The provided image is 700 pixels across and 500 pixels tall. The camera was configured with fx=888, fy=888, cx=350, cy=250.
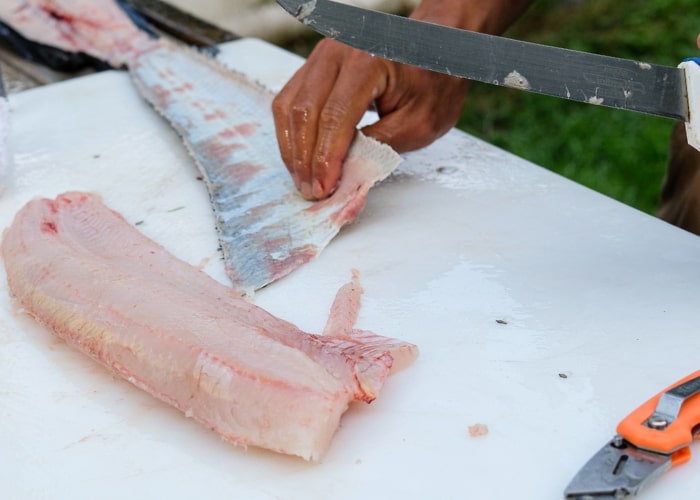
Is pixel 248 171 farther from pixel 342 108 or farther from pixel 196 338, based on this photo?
pixel 196 338

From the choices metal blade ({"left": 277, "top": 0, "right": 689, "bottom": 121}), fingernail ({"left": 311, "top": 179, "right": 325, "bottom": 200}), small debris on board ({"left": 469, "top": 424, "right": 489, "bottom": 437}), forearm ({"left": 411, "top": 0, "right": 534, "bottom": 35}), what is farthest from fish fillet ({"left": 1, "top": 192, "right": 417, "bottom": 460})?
forearm ({"left": 411, "top": 0, "right": 534, "bottom": 35})

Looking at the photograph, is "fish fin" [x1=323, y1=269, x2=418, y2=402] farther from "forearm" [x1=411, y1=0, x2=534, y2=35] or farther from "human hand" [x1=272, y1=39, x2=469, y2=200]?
"forearm" [x1=411, y1=0, x2=534, y2=35]

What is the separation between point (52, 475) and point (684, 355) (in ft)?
4.02

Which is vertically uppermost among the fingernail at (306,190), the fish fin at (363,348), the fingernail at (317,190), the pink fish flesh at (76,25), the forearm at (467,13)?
the forearm at (467,13)

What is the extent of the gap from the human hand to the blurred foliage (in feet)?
8.43

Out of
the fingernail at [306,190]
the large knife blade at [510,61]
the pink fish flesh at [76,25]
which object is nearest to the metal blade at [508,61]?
the large knife blade at [510,61]

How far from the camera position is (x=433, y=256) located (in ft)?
7.13

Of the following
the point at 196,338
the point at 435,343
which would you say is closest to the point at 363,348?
the point at 435,343

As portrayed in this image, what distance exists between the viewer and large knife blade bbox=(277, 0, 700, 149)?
1800mm

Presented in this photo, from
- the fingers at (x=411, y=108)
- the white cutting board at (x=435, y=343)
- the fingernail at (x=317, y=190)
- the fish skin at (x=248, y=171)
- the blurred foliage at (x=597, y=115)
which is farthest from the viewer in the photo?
the blurred foliage at (x=597, y=115)

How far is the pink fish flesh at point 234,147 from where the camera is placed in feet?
7.30

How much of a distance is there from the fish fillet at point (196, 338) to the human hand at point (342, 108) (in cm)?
46

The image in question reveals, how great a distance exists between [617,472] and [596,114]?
4.75 meters

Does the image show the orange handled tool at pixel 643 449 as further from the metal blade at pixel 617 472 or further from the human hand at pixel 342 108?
the human hand at pixel 342 108
